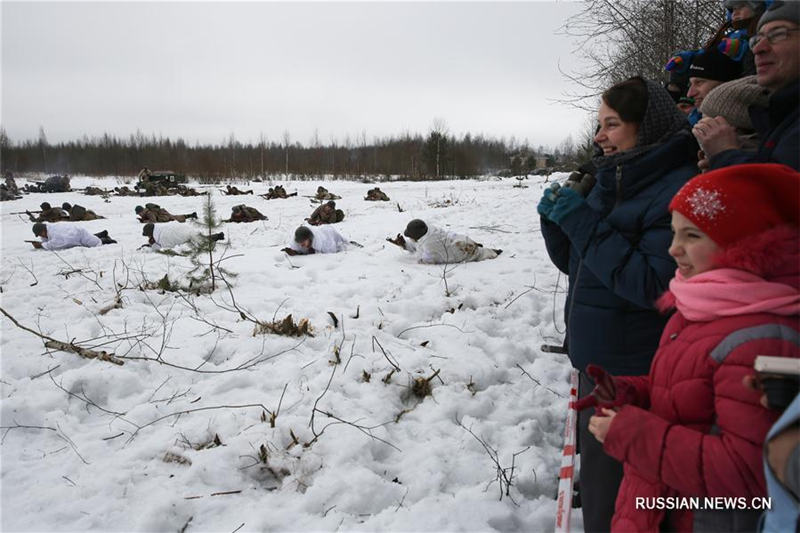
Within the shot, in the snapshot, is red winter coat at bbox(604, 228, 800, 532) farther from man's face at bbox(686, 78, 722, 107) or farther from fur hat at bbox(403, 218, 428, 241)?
fur hat at bbox(403, 218, 428, 241)

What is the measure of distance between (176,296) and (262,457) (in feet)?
9.09

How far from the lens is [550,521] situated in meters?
1.92

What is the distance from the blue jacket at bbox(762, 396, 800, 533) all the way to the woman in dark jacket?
2.12 ft

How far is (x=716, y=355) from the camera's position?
978 millimetres

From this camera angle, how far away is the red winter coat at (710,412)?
89 centimetres

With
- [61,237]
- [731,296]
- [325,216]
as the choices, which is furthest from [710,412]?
[325,216]

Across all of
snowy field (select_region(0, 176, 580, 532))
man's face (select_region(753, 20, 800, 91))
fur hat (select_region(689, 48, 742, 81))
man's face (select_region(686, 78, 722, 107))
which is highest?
fur hat (select_region(689, 48, 742, 81))

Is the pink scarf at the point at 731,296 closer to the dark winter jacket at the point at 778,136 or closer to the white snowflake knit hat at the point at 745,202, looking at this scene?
the white snowflake knit hat at the point at 745,202

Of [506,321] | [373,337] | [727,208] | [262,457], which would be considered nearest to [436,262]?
[506,321]

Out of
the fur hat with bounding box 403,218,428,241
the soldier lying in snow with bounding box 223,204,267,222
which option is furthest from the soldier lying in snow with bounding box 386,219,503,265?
the soldier lying in snow with bounding box 223,204,267,222

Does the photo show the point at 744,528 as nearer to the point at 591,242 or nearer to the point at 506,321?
the point at 591,242

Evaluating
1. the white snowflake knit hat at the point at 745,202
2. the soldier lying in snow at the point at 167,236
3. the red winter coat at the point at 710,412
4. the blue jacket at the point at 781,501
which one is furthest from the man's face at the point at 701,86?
the soldier lying in snow at the point at 167,236

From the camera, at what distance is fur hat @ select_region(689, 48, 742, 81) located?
2221mm

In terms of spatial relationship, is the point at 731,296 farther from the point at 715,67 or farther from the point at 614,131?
the point at 715,67
